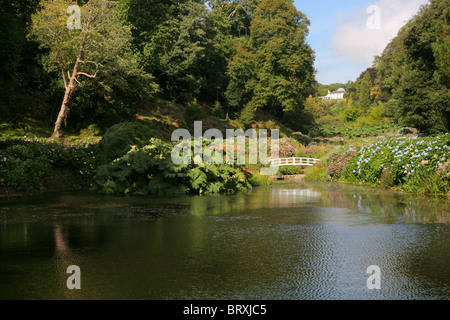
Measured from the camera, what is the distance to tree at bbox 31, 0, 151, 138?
26.1m

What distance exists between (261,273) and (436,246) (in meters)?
2.91

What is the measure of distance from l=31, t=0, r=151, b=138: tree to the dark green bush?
32.6 ft

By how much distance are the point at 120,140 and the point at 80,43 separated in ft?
40.5

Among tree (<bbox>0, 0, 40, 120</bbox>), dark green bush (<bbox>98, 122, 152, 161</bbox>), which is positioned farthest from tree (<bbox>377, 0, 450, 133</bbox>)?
tree (<bbox>0, 0, 40, 120</bbox>)

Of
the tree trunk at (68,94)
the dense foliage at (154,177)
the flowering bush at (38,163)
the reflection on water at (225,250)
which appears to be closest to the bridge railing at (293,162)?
the dense foliage at (154,177)

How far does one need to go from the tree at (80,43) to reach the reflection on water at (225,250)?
59.3 ft

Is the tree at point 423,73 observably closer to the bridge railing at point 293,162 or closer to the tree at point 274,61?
the bridge railing at point 293,162

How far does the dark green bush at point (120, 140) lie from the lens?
17.2 m

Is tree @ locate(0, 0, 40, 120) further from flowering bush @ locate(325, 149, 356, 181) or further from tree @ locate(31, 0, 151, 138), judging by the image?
flowering bush @ locate(325, 149, 356, 181)

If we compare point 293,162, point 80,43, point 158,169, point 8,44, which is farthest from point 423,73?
point 8,44

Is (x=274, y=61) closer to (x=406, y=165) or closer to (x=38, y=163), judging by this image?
(x=406, y=165)

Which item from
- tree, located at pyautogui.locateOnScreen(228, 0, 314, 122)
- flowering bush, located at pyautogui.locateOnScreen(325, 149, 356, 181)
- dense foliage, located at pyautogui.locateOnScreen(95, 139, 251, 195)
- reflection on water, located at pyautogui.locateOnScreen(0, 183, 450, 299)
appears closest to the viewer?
reflection on water, located at pyautogui.locateOnScreen(0, 183, 450, 299)

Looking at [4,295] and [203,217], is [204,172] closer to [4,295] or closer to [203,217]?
[203,217]
